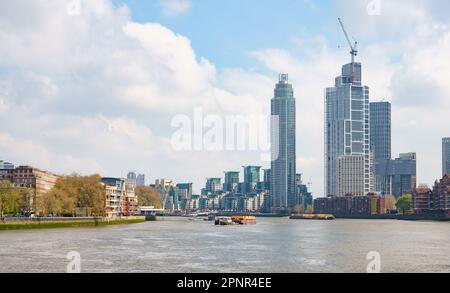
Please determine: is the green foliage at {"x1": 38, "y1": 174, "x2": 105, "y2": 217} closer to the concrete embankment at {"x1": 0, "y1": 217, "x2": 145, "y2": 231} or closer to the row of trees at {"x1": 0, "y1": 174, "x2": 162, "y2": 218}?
the row of trees at {"x1": 0, "y1": 174, "x2": 162, "y2": 218}

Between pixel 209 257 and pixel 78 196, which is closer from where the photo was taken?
pixel 209 257

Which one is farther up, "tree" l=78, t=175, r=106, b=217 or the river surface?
"tree" l=78, t=175, r=106, b=217

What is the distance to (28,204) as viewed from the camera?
158 metres

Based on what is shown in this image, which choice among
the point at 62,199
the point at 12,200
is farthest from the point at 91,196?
the point at 12,200

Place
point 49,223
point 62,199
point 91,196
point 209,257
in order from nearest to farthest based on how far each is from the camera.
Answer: point 209,257, point 49,223, point 62,199, point 91,196

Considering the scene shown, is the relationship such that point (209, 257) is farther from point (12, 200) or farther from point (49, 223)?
point (12, 200)

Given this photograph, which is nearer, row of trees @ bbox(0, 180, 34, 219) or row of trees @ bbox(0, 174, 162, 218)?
row of trees @ bbox(0, 180, 34, 219)

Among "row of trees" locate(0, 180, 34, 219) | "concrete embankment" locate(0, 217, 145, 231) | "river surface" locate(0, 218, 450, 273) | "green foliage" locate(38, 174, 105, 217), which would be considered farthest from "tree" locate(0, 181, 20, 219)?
"river surface" locate(0, 218, 450, 273)

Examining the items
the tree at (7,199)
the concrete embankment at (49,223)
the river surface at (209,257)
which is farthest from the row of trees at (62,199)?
the river surface at (209,257)

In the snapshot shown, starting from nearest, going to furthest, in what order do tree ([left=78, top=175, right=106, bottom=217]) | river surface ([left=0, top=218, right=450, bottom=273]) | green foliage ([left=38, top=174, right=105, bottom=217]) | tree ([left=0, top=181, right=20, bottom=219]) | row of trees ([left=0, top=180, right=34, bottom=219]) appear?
river surface ([left=0, top=218, right=450, bottom=273]) < tree ([left=0, top=181, right=20, bottom=219]) < row of trees ([left=0, top=180, right=34, bottom=219]) < green foliage ([left=38, top=174, right=105, bottom=217]) < tree ([left=78, top=175, right=106, bottom=217])

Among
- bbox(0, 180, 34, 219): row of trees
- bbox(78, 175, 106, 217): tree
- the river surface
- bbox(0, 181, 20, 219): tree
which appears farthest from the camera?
bbox(78, 175, 106, 217): tree

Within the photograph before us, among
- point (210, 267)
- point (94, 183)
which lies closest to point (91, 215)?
point (94, 183)

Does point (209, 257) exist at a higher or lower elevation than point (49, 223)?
higher

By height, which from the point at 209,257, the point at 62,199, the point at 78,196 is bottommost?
the point at 209,257
